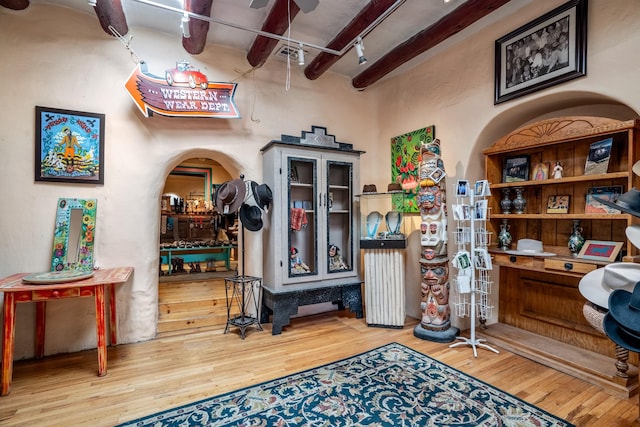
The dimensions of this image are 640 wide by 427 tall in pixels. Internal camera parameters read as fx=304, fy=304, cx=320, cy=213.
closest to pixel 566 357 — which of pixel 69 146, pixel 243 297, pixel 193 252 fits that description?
pixel 243 297

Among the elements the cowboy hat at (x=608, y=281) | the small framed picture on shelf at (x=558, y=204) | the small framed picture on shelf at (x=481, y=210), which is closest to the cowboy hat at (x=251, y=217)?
the small framed picture on shelf at (x=481, y=210)

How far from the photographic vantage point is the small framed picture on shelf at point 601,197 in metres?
2.45

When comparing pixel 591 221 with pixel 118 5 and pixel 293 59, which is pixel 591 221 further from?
pixel 118 5

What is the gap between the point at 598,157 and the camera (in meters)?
2.42

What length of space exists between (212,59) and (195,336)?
3.07 metres

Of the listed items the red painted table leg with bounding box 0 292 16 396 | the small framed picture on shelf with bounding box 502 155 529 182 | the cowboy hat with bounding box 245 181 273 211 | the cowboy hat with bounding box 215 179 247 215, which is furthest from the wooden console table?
the small framed picture on shelf with bounding box 502 155 529 182

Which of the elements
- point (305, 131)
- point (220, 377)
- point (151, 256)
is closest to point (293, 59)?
point (305, 131)

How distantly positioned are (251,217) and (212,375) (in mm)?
1616

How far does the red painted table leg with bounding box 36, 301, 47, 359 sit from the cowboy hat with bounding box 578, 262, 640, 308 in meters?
4.18

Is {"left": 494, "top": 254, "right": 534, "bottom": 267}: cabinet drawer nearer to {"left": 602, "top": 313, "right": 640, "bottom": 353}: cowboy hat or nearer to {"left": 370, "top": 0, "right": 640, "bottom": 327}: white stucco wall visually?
{"left": 370, "top": 0, "right": 640, "bottom": 327}: white stucco wall

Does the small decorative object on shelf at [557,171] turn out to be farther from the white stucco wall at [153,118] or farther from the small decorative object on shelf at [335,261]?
the small decorative object on shelf at [335,261]

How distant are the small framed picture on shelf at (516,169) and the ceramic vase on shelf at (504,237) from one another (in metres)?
0.44

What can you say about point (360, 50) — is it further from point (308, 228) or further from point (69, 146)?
point (69, 146)

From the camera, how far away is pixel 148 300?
318 cm
